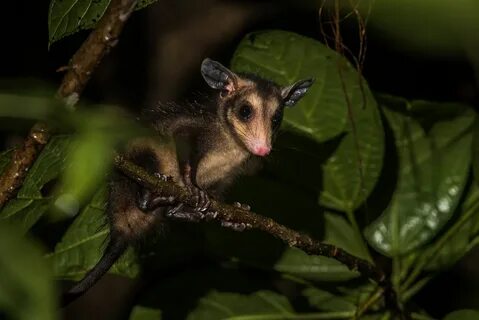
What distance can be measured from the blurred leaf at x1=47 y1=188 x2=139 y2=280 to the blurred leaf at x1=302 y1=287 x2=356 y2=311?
0.56 m

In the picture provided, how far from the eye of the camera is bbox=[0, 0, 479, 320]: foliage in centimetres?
217

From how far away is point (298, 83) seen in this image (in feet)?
7.02

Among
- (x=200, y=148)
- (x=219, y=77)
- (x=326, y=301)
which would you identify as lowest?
(x=326, y=301)

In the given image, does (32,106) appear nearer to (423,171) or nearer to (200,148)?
(200,148)

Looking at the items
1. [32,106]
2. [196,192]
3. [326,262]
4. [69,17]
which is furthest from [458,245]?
[32,106]

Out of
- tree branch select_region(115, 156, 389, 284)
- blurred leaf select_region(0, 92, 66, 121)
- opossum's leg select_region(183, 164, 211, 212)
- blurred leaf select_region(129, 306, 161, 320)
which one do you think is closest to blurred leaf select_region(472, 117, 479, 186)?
tree branch select_region(115, 156, 389, 284)

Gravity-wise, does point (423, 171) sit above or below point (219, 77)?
below

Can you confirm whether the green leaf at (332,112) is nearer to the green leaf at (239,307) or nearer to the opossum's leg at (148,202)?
the green leaf at (239,307)

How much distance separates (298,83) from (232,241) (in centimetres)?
47

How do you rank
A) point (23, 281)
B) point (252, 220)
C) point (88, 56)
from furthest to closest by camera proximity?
1. point (252, 220)
2. point (88, 56)
3. point (23, 281)

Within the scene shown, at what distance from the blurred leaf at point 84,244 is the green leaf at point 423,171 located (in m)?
0.73

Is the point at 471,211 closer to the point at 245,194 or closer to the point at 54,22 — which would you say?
the point at 245,194

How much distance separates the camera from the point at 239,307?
226cm

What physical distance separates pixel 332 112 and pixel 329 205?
0.85ft
